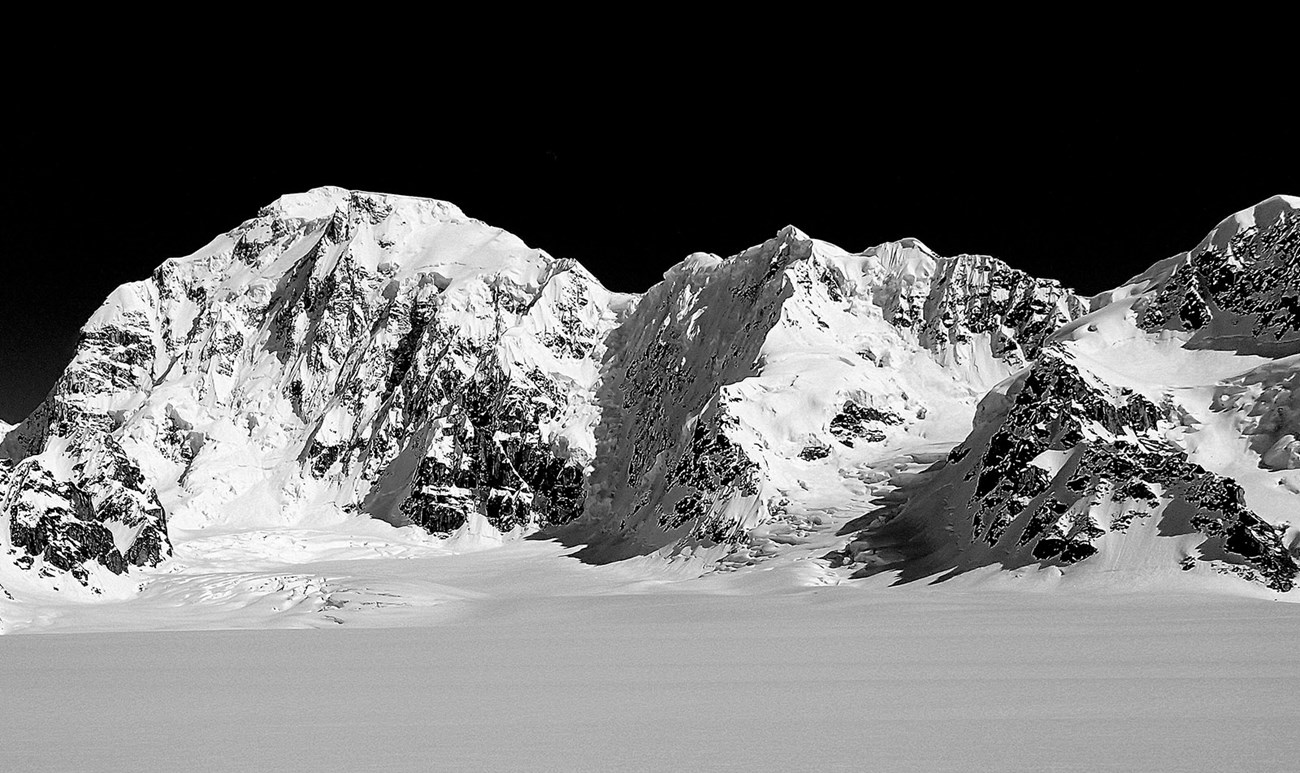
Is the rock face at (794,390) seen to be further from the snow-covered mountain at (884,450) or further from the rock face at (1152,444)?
the rock face at (1152,444)

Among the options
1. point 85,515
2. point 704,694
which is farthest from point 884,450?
point 704,694

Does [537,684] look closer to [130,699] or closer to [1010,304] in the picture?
[130,699]

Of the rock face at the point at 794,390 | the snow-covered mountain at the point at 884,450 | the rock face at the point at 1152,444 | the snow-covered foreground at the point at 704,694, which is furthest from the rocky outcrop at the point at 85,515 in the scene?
the rock face at the point at 1152,444

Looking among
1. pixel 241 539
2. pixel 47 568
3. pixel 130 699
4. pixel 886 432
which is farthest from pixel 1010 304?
pixel 130 699

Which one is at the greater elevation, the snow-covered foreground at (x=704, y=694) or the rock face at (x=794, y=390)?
the rock face at (x=794, y=390)

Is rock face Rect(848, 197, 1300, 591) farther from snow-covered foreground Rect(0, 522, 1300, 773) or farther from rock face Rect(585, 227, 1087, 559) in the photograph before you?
rock face Rect(585, 227, 1087, 559)

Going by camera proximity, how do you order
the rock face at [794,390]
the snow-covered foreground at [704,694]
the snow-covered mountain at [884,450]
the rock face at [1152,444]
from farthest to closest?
the rock face at [794,390] → the snow-covered mountain at [884,450] → the rock face at [1152,444] → the snow-covered foreground at [704,694]

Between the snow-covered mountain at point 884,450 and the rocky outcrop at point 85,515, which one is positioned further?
the rocky outcrop at point 85,515
